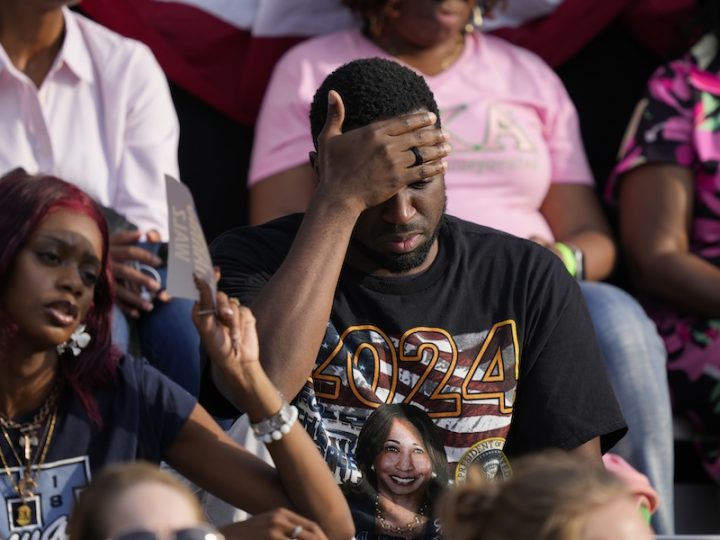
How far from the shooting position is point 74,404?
2.75 metres

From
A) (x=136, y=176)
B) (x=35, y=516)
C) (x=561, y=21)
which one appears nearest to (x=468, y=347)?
(x=35, y=516)

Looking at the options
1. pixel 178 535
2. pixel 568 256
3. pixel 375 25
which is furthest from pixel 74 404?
pixel 375 25

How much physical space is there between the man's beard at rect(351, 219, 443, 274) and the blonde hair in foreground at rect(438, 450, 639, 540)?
84 cm

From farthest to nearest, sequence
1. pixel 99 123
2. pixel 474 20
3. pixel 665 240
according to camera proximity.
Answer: pixel 474 20, pixel 665 240, pixel 99 123

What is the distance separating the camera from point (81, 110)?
12.4 ft

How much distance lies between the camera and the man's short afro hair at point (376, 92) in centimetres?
277

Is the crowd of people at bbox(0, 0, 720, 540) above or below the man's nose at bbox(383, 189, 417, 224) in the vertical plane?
below

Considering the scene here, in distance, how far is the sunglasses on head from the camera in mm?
1805

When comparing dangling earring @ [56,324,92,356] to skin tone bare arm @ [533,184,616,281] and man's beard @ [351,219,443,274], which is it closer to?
man's beard @ [351,219,443,274]

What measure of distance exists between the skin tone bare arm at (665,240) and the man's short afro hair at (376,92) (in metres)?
1.32

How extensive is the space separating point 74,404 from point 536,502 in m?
1.20

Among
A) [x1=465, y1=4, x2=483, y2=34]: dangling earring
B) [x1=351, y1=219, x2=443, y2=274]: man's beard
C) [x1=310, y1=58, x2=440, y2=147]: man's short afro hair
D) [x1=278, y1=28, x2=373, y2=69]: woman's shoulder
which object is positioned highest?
[x1=310, y1=58, x2=440, y2=147]: man's short afro hair

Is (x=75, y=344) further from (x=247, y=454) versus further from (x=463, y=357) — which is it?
(x=463, y=357)

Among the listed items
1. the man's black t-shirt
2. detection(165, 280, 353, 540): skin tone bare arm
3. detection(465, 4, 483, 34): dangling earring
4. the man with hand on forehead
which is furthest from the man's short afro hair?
detection(465, 4, 483, 34): dangling earring
